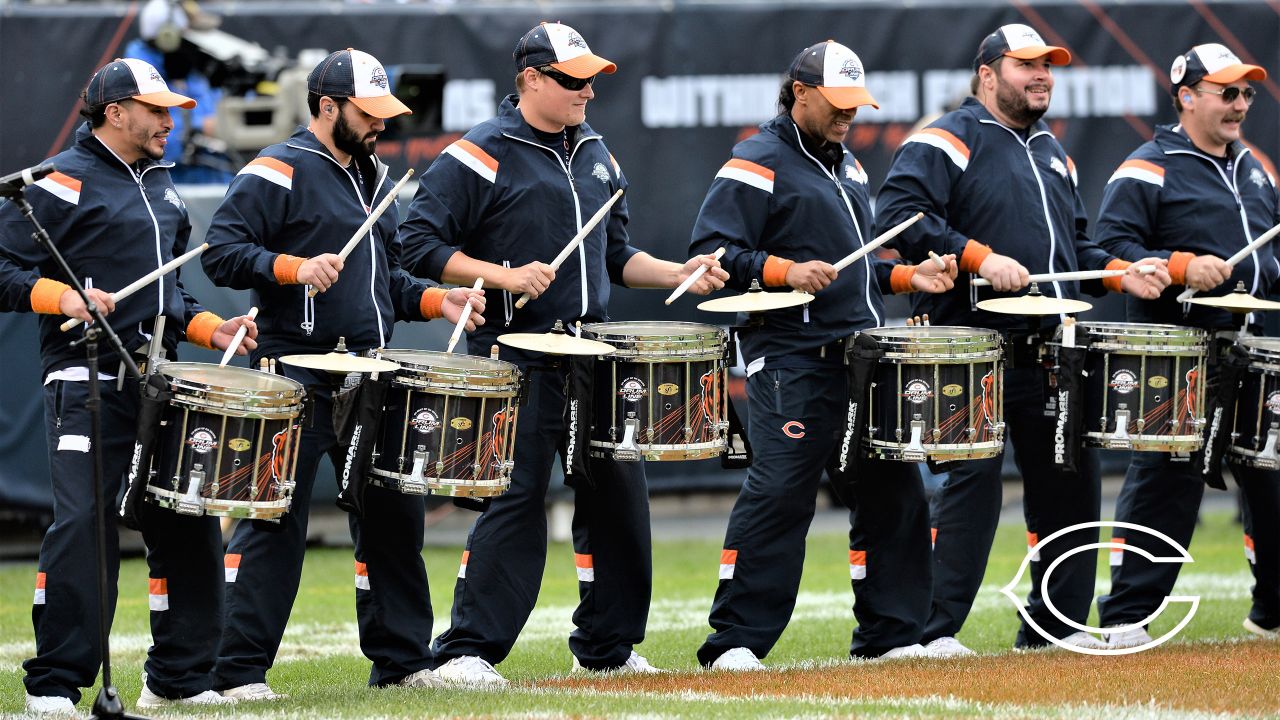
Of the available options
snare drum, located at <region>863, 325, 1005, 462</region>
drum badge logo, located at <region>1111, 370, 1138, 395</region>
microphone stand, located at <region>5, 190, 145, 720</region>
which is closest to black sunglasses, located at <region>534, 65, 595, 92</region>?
snare drum, located at <region>863, 325, 1005, 462</region>

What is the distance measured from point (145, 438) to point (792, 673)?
2300mm

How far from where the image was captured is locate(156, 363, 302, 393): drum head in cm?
594

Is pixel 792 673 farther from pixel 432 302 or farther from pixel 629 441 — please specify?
pixel 432 302

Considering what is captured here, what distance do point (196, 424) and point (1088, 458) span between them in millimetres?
3466

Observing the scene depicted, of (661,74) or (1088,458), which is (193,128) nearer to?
(661,74)

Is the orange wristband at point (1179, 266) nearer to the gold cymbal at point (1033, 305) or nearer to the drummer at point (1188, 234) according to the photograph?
the drummer at point (1188, 234)

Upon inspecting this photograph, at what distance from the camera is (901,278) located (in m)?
7.33

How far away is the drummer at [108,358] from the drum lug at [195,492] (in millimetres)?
286

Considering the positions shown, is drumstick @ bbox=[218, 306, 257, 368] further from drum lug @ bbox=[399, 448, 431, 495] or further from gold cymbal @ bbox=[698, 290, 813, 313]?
gold cymbal @ bbox=[698, 290, 813, 313]

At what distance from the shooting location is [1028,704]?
5.84 m

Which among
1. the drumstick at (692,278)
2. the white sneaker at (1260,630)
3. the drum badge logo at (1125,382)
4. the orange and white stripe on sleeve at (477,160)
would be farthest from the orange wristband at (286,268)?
the white sneaker at (1260,630)

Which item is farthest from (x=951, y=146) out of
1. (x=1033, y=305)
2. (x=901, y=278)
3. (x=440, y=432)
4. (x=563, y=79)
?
(x=440, y=432)

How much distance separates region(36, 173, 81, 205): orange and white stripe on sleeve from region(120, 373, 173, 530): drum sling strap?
743 millimetres

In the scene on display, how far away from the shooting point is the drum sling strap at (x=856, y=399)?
6.80 meters
